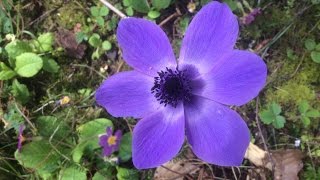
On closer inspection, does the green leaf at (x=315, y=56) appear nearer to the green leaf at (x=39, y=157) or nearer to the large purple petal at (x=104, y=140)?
the large purple petal at (x=104, y=140)

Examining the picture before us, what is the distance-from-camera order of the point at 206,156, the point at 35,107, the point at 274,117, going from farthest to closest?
the point at 35,107 < the point at 274,117 < the point at 206,156

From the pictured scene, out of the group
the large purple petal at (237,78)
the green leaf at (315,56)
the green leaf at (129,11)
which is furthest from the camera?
the green leaf at (129,11)

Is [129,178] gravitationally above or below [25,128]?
below

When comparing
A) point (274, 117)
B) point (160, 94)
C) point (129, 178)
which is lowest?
point (129, 178)

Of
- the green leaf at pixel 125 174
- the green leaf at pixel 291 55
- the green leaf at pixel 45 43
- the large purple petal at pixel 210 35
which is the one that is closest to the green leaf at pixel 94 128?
the green leaf at pixel 125 174

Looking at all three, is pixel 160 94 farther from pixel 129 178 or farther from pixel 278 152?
pixel 278 152

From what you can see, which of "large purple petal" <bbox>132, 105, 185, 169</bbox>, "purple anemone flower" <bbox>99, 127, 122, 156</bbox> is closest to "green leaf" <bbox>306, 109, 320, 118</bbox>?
"large purple petal" <bbox>132, 105, 185, 169</bbox>

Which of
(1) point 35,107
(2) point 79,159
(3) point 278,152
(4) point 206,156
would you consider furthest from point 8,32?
(3) point 278,152

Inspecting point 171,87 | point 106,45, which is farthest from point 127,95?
point 106,45
